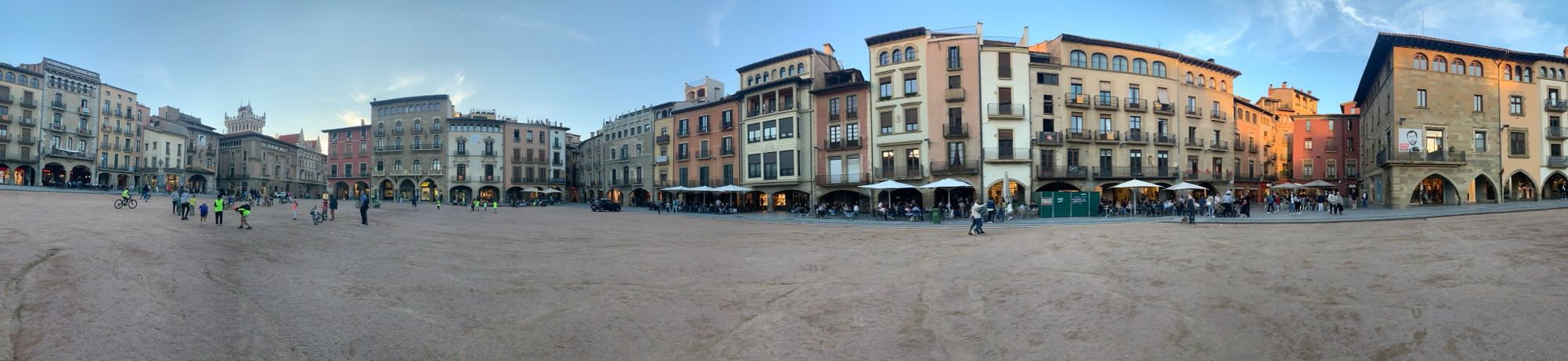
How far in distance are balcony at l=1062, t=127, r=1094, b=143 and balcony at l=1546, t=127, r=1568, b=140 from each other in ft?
82.6

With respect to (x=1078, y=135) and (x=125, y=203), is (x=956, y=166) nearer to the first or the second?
(x=1078, y=135)

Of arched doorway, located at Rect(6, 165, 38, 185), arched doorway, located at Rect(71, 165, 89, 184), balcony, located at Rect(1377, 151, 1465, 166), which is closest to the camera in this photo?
balcony, located at Rect(1377, 151, 1465, 166)

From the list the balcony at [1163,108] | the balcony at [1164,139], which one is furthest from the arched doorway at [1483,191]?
the balcony at [1163,108]

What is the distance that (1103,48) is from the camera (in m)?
38.9

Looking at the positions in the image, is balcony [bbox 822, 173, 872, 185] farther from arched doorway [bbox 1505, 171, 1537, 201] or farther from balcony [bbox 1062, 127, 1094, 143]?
arched doorway [bbox 1505, 171, 1537, 201]

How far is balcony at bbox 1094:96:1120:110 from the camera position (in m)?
38.3

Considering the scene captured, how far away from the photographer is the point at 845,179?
4019 centimetres

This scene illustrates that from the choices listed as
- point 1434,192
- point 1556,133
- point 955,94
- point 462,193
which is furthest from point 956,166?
point 462,193

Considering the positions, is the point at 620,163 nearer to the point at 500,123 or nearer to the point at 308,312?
the point at 500,123

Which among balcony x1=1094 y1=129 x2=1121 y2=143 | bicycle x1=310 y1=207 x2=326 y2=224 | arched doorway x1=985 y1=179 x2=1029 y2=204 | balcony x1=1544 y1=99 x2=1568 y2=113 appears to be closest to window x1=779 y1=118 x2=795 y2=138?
arched doorway x1=985 y1=179 x2=1029 y2=204

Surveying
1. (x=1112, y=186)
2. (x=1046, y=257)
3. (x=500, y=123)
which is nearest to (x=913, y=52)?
(x=1112, y=186)

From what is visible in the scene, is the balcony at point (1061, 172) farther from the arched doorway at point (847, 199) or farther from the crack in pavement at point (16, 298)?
the crack in pavement at point (16, 298)

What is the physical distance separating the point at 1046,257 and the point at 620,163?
53.3 m

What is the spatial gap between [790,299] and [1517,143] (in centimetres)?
4977
